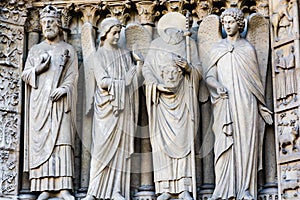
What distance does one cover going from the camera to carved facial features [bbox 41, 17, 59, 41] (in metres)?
11.4

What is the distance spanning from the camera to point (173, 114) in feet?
36.1

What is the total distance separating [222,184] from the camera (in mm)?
10688

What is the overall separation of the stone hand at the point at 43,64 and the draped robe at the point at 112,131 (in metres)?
0.60

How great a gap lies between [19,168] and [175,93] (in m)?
2.10

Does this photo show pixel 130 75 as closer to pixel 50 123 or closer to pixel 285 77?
pixel 50 123

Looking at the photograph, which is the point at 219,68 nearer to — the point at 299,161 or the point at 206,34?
the point at 206,34

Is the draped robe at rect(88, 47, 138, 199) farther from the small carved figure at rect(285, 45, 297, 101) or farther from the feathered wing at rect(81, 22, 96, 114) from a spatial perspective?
the small carved figure at rect(285, 45, 297, 101)

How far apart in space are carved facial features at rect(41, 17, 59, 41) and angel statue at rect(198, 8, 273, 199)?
5.91 ft

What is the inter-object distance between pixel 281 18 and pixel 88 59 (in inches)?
95.3

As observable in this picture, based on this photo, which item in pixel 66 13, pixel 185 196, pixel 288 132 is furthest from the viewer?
pixel 66 13

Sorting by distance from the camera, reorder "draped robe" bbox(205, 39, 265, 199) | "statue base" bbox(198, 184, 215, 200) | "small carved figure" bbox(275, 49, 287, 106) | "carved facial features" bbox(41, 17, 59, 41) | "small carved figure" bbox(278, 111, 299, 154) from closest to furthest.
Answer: "small carved figure" bbox(278, 111, 299, 154), "draped robe" bbox(205, 39, 265, 199), "small carved figure" bbox(275, 49, 287, 106), "statue base" bbox(198, 184, 215, 200), "carved facial features" bbox(41, 17, 59, 41)

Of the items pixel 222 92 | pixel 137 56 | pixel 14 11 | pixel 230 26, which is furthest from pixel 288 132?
pixel 14 11

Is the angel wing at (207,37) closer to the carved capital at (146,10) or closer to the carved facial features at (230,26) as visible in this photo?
the carved facial features at (230,26)

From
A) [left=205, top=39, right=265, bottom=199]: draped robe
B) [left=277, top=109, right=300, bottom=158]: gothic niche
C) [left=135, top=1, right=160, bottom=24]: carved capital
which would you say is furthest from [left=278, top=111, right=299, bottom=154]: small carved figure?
[left=135, top=1, right=160, bottom=24]: carved capital
